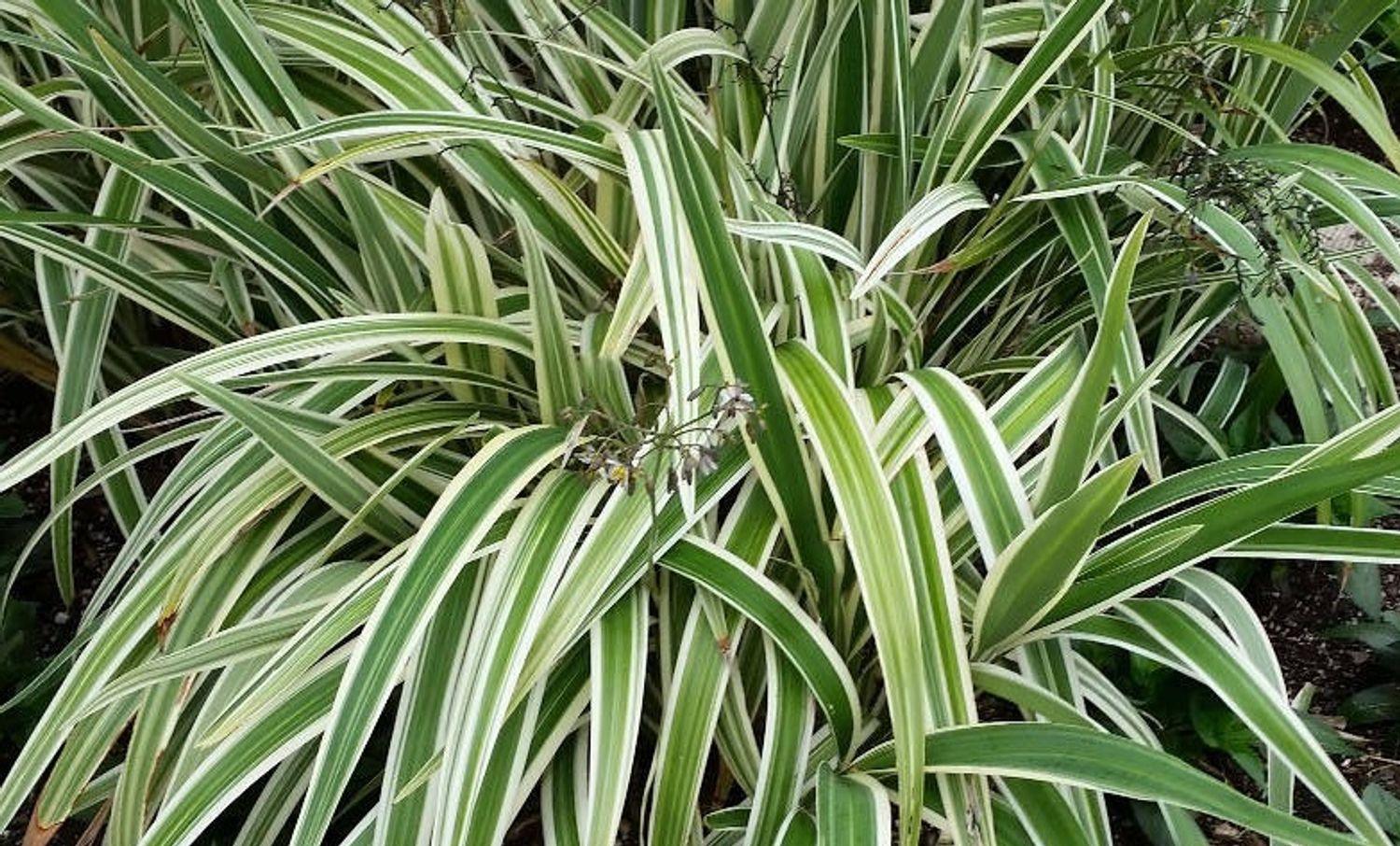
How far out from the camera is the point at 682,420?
1.07 metres

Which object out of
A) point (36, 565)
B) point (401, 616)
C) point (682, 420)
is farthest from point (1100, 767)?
point (36, 565)

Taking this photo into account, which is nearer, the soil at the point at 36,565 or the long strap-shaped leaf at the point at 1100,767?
the long strap-shaped leaf at the point at 1100,767

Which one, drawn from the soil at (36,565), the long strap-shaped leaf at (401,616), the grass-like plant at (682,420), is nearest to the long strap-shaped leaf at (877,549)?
the grass-like plant at (682,420)

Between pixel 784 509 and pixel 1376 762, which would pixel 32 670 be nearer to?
pixel 784 509

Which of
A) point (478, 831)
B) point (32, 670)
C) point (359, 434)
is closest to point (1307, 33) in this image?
point (359, 434)

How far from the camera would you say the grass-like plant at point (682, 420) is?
108 centimetres

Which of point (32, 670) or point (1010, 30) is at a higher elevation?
point (1010, 30)

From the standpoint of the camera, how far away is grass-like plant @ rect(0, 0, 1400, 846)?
108cm

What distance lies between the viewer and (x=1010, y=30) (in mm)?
1614

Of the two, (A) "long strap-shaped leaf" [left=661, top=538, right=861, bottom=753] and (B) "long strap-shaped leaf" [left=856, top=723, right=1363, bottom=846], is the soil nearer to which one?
(A) "long strap-shaped leaf" [left=661, top=538, right=861, bottom=753]

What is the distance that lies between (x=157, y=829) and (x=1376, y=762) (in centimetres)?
124

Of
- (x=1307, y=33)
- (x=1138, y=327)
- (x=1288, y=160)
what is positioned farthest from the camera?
(x=1138, y=327)

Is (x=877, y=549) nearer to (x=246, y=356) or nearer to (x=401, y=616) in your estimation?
(x=401, y=616)

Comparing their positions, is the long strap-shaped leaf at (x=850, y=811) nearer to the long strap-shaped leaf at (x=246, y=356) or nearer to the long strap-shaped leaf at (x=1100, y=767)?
the long strap-shaped leaf at (x=1100, y=767)
